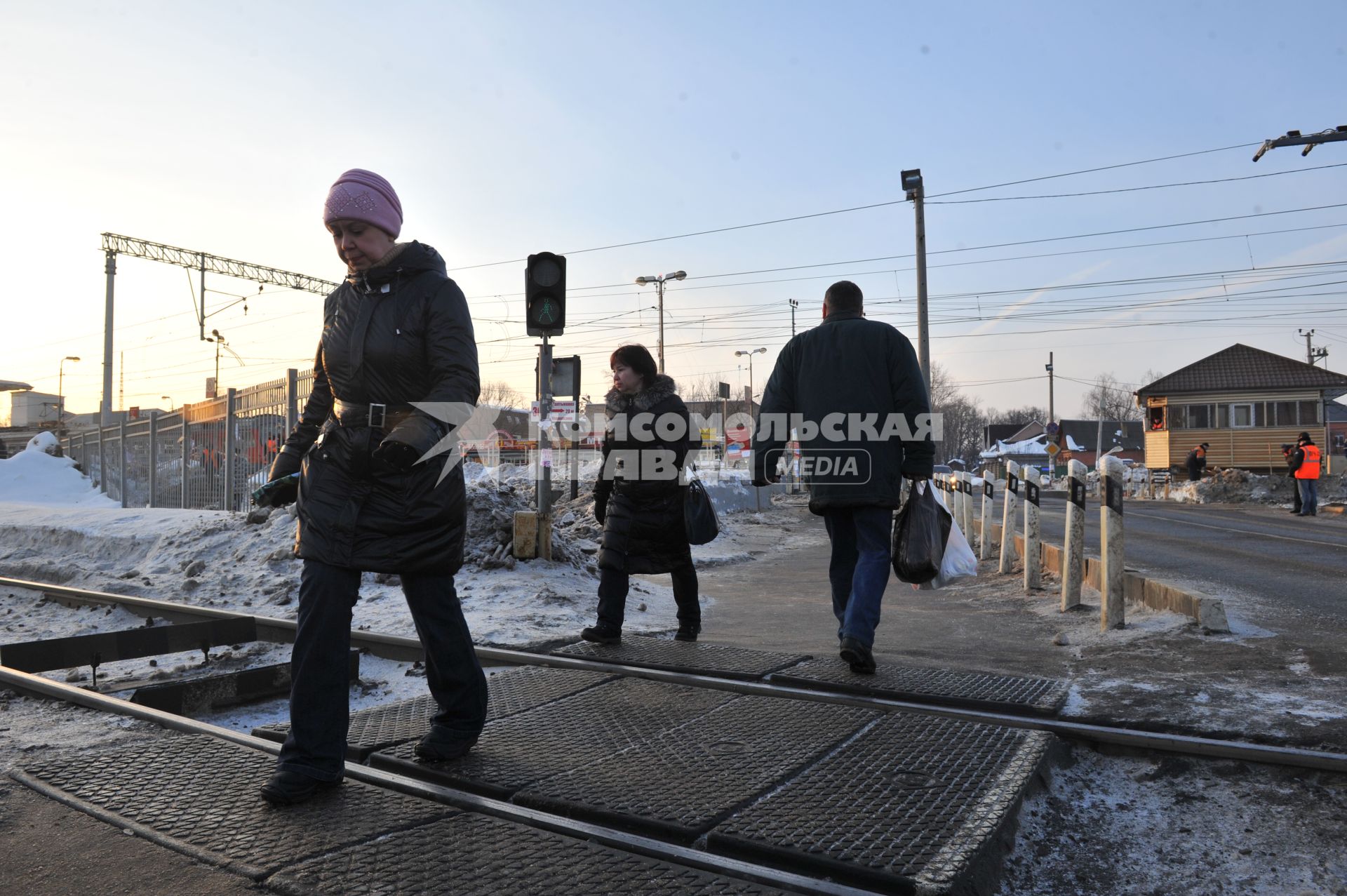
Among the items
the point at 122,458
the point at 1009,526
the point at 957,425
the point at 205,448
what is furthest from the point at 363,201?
the point at 957,425

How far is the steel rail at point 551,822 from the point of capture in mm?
2291

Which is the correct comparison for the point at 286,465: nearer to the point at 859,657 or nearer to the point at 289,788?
the point at 289,788

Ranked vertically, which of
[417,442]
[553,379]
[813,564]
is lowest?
[813,564]

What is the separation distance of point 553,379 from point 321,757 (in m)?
7.81

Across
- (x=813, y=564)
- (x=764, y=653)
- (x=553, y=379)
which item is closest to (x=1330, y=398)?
(x=813, y=564)

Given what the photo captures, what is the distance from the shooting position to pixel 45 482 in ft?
75.3

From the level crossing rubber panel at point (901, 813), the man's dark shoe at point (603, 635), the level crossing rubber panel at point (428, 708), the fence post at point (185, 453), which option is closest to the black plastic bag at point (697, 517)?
the man's dark shoe at point (603, 635)

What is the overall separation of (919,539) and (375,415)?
2.76 metres

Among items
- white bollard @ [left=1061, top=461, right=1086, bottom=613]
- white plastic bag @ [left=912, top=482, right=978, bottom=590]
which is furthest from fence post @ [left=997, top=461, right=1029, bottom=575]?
white plastic bag @ [left=912, top=482, right=978, bottom=590]

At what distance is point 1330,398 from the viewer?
3891cm

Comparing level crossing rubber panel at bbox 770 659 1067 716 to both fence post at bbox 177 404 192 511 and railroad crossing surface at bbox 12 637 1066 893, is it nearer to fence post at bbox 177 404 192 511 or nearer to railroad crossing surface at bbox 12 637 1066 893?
railroad crossing surface at bbox 12 637 1066 893

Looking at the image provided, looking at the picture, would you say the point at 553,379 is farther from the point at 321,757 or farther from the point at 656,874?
the point at 656,874

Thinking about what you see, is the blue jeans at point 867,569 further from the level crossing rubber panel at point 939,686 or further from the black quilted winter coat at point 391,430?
the black quilted winter coat at point 391,430

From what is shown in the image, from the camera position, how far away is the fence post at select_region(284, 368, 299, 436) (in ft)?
46.9
